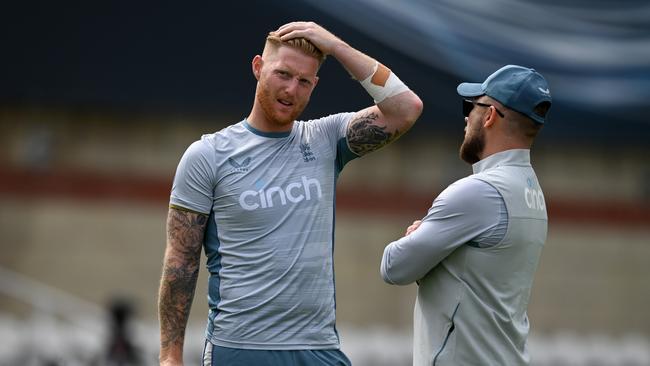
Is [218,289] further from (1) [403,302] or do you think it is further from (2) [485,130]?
(1) [403,302]

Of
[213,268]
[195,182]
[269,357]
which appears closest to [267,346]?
[269,357]

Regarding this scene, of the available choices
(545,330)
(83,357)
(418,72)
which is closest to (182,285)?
(83,357)

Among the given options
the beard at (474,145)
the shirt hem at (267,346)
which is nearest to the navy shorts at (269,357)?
the shirt hem at (267,346)

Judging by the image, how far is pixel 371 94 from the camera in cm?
482

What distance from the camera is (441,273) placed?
466 centimetres

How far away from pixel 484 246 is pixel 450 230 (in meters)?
0.16

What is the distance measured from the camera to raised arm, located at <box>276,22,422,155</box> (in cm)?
473

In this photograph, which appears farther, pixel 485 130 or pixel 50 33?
pixel 50 33

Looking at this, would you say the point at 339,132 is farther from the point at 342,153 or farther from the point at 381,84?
the point at 381,84


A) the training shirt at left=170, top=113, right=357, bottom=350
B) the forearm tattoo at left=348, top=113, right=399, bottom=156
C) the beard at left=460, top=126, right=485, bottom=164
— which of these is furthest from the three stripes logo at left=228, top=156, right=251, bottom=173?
the beard at left=460, top=126, right=485, bottom=164

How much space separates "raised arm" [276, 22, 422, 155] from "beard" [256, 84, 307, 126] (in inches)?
9.1

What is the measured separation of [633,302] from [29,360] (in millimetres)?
10357

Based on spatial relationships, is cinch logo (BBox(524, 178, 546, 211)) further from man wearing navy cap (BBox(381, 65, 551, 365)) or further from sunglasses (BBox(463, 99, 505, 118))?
sunglasses (BBox(463, 99, 505, 118))

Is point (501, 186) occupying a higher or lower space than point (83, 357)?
higher
